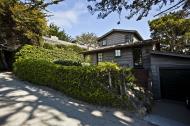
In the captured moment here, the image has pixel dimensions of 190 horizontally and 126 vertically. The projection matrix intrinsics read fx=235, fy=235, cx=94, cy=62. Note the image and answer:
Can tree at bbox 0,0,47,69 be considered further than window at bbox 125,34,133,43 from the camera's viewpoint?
No

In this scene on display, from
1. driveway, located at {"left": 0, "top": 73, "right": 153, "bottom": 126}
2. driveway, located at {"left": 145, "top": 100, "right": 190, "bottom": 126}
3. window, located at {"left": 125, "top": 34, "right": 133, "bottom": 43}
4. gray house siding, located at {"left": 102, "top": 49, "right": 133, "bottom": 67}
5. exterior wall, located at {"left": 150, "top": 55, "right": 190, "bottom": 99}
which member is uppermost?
window, located at {"left": 125, "top": 34, "right": 133, "bottom": 43}

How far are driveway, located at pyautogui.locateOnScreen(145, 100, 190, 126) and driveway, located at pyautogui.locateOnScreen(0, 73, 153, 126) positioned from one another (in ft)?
3.35

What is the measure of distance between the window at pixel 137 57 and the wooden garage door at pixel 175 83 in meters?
5.03

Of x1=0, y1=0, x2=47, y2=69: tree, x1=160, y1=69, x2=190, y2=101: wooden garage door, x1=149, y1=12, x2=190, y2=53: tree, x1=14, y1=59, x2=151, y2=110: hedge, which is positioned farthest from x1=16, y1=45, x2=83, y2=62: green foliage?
x1=149, y1=12, x2=190, y2=53: tree

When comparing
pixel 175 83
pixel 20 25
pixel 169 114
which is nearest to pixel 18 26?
pixel 20 25

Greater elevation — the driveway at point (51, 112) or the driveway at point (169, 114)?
the driveway at point (51, 112)

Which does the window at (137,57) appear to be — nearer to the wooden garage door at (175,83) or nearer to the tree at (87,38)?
the wooden garage door at (175,83)

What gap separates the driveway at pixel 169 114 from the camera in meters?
11.1

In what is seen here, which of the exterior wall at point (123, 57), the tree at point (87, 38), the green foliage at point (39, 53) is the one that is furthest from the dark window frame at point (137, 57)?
the tree at point (87, 38)

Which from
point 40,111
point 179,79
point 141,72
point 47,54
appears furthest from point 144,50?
point 40,111

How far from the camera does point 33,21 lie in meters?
22.0

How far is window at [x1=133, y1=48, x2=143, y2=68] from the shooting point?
2298 centimetres

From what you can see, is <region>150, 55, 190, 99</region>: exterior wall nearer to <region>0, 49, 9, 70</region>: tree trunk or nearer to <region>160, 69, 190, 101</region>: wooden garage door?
<region>160, 69, 190, 101</region>: wooden garage door

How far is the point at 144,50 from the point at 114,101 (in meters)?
11.6
